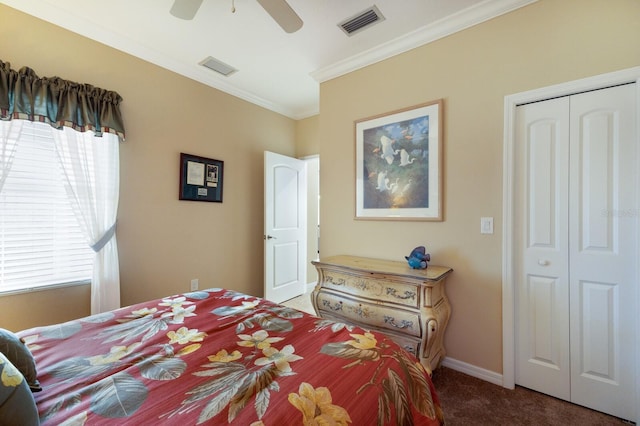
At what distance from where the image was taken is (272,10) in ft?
5.10

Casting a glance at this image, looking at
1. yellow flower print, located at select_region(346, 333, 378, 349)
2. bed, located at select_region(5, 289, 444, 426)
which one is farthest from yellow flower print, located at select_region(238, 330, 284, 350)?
yellow flower print, located at select_region(346, 333, 378, 349)

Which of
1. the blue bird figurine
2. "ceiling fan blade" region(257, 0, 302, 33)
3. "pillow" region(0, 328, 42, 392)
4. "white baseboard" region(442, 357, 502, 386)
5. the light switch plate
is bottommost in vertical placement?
"white baseboard" region(442, 357, 502, 386)

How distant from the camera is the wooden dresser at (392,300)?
5.95 feet

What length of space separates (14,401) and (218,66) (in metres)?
3.00

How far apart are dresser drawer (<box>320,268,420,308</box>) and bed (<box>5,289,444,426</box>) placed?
0.79m

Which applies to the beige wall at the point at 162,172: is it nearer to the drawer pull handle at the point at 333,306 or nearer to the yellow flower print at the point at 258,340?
the drawer pull handle at the point at 333,306

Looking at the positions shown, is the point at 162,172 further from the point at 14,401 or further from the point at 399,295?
the point at 399,295

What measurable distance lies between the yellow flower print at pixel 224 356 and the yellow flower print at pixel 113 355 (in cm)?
34

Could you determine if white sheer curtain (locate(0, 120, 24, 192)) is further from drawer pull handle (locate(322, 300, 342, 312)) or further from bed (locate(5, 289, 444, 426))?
drawer pull handle (locate(322, 300, 342, 312))

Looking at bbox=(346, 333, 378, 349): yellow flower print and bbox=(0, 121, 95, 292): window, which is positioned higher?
bbox=(0, 121, 95, 292): window

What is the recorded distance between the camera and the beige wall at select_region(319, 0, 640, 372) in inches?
65.0

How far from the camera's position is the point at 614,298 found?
1594 mm

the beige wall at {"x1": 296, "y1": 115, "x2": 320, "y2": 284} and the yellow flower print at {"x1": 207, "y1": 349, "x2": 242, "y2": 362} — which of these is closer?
the yellow flower print at {"x1": 207, "y1": 349, "x2": 242, "y2": 362}

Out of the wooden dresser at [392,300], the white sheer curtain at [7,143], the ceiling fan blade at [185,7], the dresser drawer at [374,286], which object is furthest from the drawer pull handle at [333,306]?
the white sheer curtain at [7,143]
